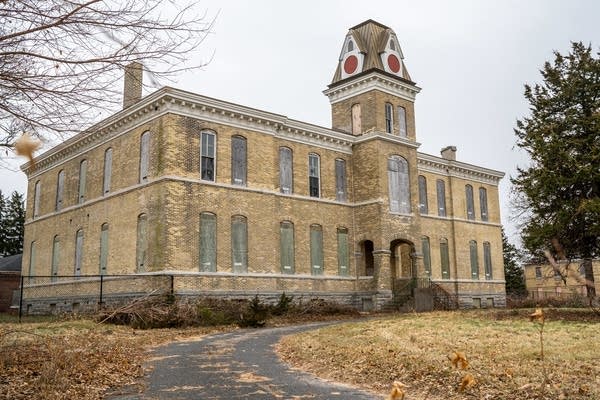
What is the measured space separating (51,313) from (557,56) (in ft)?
88.1

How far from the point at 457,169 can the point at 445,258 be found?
634 cm

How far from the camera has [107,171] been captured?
1128 inches

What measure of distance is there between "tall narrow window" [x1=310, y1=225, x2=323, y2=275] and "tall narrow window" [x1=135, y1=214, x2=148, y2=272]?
8.77 m

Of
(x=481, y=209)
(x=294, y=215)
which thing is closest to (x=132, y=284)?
(x=294, y=215)

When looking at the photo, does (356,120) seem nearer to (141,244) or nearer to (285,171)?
(285,171)

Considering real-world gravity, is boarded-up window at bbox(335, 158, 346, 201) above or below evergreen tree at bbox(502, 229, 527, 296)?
above

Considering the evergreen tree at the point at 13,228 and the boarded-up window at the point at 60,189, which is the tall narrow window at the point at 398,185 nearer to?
the boarded-up window at the point at 60,189

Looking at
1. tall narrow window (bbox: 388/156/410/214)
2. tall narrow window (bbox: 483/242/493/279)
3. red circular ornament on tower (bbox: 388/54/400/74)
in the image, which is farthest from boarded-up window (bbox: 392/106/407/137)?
tall narrow window (bbox: 483/242/493/279)

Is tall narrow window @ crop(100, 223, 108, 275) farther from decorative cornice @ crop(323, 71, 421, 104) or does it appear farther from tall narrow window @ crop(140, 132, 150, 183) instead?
decorative cornice @ crop(323, 71, 421, 104)

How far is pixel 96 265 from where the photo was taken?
28.0m

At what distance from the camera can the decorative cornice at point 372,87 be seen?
31.6 metres

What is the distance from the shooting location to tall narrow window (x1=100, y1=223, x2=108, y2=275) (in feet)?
90.0

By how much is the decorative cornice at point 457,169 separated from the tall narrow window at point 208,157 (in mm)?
15843

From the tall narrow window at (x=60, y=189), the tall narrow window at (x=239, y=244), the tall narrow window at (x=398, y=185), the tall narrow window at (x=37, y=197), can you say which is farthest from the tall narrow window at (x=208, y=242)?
the tall narrow window at (x=37, y=197)
